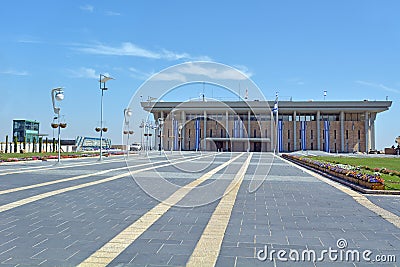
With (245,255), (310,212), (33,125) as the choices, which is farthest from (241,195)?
(33,125)

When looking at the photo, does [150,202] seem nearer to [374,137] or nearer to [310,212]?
[310,212]

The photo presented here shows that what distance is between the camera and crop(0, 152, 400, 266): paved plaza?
4344mm

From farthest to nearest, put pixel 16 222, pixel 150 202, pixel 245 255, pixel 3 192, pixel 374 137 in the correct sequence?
pixel 374 137
pixel 3 192
pixel 150 202
pixel 16 222
pixel 245 255

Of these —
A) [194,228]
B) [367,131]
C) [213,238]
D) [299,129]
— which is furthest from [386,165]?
[367,131]

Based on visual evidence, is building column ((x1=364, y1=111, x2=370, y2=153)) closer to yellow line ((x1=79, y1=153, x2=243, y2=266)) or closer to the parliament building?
the parliament building

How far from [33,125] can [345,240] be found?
208 ft

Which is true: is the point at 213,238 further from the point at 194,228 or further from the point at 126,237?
the point at 126,237

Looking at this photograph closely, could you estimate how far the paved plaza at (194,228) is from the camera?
4.34 metres

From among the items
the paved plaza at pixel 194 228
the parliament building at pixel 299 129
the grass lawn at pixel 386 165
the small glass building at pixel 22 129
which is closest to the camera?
the paved plaza at pixel 194 228

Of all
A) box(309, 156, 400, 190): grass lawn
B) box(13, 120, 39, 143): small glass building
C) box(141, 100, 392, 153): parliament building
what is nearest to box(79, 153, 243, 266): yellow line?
box(309, 156, 400, 190): grass lawn

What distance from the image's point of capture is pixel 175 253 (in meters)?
4.49

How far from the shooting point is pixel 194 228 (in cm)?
578

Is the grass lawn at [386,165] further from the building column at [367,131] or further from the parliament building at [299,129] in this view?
the building column at [367,131]

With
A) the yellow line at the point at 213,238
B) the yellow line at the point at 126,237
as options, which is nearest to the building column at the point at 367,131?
the yellow line at the point at 213,238
